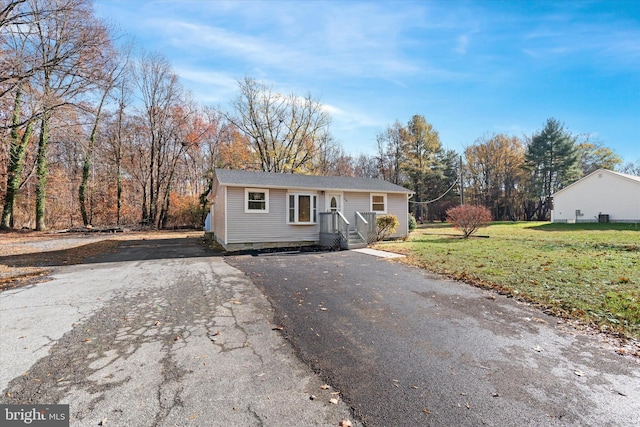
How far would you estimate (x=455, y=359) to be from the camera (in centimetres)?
295

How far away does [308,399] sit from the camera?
2303 millimetres

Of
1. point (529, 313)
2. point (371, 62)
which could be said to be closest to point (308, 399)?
point (529, 313)

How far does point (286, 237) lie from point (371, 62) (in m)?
7.94

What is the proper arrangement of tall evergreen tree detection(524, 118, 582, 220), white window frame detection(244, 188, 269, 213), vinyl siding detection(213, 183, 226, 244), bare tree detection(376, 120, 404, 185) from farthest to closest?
bare tree detection(376, 120, 404, 185)
tall evergreen tree detection(524, 118, 582, 220)
vinyl siding detection(213, 183, 226, 244)
white window frame detection(244, 188, 269, 213)

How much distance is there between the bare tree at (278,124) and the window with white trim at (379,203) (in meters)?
14.7

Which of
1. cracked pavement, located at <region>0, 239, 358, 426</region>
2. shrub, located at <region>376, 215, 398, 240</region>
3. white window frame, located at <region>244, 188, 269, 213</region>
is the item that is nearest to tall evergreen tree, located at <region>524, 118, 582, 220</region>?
shrub, located at <region>376, 215, 398, 240</region>

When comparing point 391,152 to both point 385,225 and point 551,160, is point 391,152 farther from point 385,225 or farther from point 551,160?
point 385,225

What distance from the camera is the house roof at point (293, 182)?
11.9 metres

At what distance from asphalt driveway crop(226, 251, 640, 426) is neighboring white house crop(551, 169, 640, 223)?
86.0 feet

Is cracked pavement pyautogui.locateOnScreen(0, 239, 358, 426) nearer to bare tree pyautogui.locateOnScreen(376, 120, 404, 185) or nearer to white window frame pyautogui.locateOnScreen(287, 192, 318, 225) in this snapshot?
white window frame pyautogui.locateOnScreen(287, 192, 318, 225)

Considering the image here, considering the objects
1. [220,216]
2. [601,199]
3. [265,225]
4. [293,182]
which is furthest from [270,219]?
[601,199]

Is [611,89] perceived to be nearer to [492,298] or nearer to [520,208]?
[492,298]

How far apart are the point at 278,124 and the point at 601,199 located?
1129 inches

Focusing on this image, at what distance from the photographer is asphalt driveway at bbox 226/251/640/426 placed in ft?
7.07
